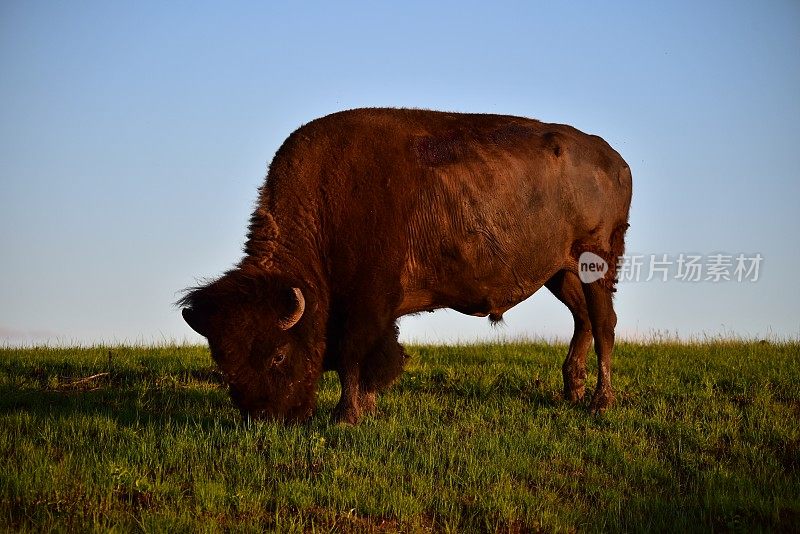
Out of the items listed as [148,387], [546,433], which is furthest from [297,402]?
[148,387]

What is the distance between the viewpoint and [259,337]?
31.2 ft

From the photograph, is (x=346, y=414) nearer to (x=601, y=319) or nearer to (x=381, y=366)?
(x=381, y=366)

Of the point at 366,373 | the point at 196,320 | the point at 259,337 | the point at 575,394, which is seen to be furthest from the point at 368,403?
the point at 575,394

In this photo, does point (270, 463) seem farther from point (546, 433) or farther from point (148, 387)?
point (148, 387)

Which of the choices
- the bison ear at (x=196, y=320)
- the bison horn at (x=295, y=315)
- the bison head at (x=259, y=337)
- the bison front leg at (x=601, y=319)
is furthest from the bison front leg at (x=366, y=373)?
the bison front leg at (x=601, y=319)

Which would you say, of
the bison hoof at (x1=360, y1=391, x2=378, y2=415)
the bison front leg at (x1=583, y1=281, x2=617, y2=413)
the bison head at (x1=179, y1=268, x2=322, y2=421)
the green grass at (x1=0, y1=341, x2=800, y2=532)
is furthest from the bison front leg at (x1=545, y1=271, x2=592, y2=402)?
the bison head at (x1=179, y1=268, x2=322, y2=421)

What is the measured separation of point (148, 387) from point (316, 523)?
6.09 metres

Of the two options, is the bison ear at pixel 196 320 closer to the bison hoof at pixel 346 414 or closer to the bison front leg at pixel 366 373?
the bison front leg at pixel 366 373

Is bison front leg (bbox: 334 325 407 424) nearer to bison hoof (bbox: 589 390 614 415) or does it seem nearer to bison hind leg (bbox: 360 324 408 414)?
bison hind leg (bbox: 360 324 408 414)

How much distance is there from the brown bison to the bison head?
0.01 metres

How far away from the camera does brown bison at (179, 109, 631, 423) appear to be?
31.6 ft

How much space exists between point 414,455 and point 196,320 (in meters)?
2.68

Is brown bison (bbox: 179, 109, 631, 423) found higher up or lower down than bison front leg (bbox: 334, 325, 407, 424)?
higher up

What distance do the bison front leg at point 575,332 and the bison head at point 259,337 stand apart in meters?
4.05
